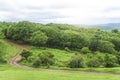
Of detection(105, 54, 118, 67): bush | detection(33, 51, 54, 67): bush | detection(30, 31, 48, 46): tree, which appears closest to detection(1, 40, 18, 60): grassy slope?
detection(30, 31, 48, 46): tree

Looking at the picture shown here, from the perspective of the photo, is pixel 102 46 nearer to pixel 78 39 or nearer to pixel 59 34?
pixel 78 39

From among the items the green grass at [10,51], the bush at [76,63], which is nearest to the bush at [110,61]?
the bush at [76,63]

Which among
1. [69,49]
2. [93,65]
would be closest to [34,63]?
[93,65]

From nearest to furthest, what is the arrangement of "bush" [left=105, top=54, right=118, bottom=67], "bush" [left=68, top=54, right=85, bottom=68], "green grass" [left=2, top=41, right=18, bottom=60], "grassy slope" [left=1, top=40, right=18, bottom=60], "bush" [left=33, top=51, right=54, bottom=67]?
"bush" [left=68, top=54, right=85, bottom=68] < "bush" [left=33, top=51, right=54, bottom=67] < "bush" [left=105, top=54, right=118, bottom=67] < "green grass" [left=2, top=41, right=18, bottom=60] < "grassy slope" [left=1, top=40, right=18, bottom=60]

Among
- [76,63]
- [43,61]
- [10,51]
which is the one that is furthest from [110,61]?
[10,51]

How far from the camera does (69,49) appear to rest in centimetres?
A: 11744

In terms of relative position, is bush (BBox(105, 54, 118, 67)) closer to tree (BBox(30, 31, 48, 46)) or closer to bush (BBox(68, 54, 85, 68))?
bush (BBox(68, 54, 85, 68))

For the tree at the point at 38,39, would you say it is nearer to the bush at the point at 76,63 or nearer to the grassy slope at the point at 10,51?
the grassy slope at the point at 10,51

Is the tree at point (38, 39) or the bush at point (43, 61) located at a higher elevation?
the tree at point (38, 39)

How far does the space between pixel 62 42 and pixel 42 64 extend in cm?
4719

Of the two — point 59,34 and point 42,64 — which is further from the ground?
point 59,34

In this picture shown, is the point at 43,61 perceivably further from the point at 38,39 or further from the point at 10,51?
the point at 38,39

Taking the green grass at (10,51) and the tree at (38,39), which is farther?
the tree at (38,39)

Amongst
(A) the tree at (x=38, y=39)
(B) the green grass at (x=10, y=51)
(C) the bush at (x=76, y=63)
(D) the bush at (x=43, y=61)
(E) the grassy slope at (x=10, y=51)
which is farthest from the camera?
(A) the tree at (x=38, y=39)
